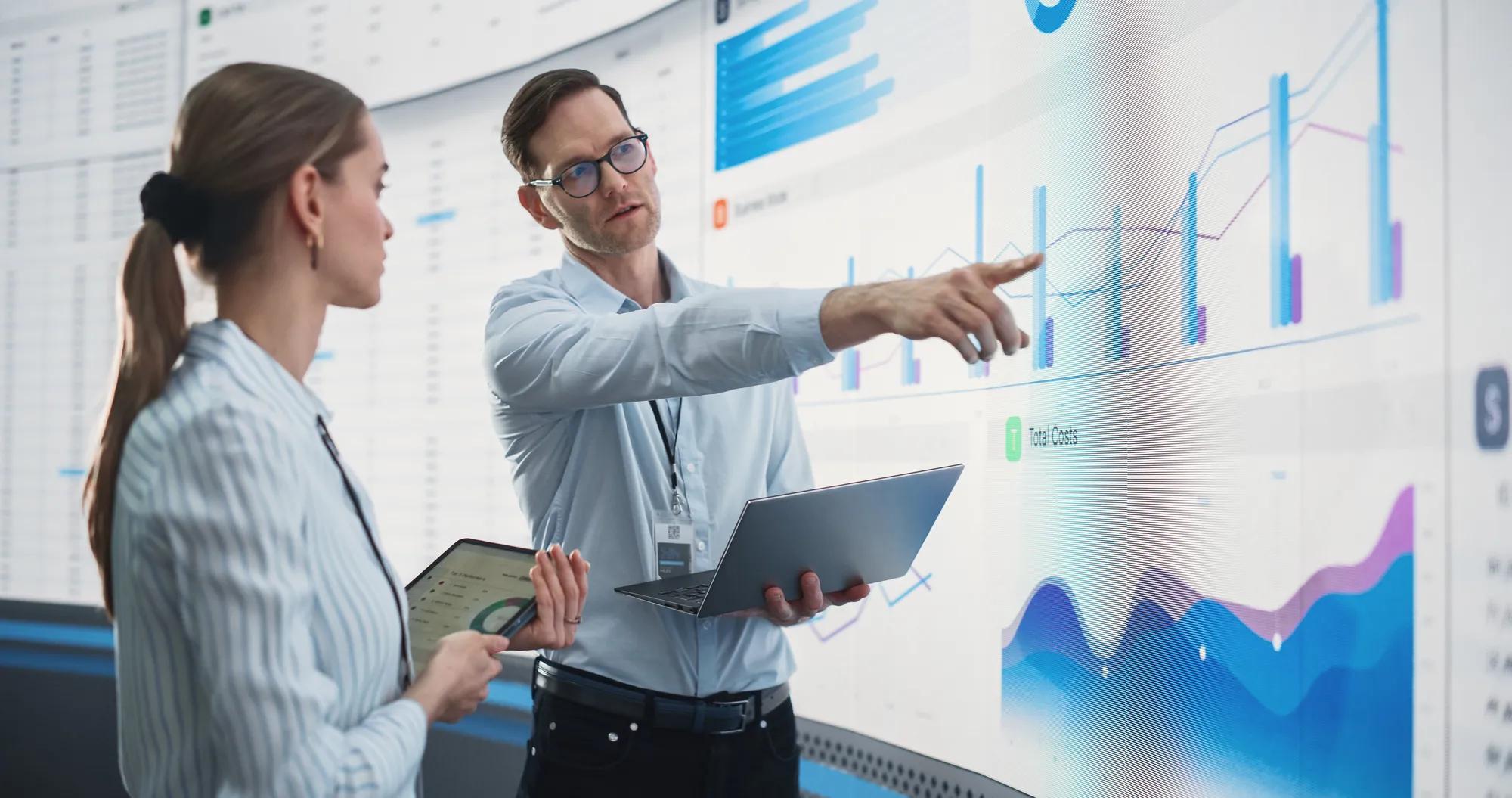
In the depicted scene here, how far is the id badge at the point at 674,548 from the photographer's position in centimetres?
135

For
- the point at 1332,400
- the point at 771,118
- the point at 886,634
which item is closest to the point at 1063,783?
the point at 886,634

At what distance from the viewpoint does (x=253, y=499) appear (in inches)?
29.0

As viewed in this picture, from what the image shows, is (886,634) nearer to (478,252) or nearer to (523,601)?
(523,601)

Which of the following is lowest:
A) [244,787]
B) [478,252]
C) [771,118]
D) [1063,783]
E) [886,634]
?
[1063,783]

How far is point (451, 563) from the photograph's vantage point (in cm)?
112

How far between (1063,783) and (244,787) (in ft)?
3.54

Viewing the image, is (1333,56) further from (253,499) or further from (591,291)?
(253,499)

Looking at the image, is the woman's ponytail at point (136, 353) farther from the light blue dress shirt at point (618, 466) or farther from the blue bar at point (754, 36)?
the blue bar at point (754, 36)

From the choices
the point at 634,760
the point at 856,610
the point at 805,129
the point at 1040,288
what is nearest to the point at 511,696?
the point at 856,610

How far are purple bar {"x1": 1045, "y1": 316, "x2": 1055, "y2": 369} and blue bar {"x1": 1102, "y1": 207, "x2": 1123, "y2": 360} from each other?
98 millimetres

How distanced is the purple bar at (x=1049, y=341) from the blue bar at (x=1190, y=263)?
23cm

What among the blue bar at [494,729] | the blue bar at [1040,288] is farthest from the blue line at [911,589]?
the blue bar at [494,729]

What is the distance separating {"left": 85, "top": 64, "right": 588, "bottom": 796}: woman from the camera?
73 cm

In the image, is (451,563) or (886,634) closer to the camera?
(451,563)
